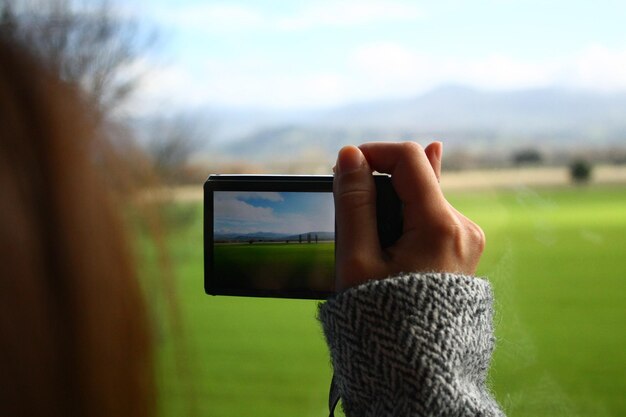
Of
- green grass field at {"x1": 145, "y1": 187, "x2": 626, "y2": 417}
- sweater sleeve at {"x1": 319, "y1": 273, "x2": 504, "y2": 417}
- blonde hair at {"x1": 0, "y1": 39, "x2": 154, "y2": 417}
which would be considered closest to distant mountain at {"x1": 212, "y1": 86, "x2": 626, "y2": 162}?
green grass field at {"x1": 145, "y1": 187, "x2": 626, "y2": 417}

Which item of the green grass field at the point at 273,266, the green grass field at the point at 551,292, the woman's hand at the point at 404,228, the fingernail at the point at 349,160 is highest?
the fingernail at the point at 349,160

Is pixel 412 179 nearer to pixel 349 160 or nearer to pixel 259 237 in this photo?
pixel 349 160

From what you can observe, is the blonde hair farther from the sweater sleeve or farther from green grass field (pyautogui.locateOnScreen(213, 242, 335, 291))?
green grass field (pyautogui.locateOnScreen(213, 242, 335, 291))

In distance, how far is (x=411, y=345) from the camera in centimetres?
70

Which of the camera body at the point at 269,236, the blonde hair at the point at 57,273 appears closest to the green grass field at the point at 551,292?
the camera body at the point at 269,236

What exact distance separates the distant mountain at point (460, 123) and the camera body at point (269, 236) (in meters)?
0.46

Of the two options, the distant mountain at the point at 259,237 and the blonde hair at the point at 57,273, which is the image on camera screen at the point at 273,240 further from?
the blonde hair at the point at 57,273

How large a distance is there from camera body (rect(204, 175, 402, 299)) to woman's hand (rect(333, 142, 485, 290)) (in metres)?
0.16

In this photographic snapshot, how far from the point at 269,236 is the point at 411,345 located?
0.32 meters

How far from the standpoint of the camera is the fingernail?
78cm

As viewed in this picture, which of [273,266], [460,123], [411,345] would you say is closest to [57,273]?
[411,345]

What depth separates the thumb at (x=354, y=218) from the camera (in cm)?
75

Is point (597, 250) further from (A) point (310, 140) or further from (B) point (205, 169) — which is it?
(B) point (205, 169)

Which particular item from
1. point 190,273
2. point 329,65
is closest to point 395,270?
point 190,273
